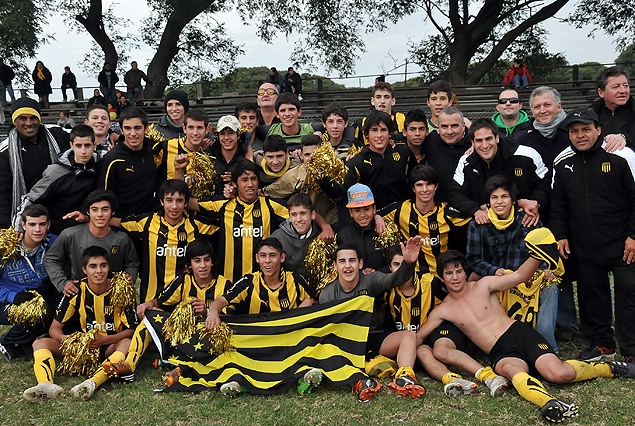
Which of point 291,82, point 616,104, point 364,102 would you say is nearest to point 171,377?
point 616,104

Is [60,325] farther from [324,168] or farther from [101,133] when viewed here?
[324,168]

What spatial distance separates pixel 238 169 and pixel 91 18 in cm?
2473

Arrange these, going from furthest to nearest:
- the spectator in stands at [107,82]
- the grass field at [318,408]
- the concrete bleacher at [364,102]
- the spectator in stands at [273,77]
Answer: the spectator in stands at [107,82] → the spectator in stands at [273,77] → the concrete bleacher at [364,102] → the grass field at [318,408]

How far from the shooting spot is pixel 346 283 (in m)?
4.95

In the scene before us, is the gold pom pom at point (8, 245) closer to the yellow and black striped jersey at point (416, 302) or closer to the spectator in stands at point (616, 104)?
the yellow and black striped jersey at point (416, 302)

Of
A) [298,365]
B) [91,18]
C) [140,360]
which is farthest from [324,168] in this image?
[91,18]

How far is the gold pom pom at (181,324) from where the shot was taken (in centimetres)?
472

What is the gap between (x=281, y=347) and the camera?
484 cm

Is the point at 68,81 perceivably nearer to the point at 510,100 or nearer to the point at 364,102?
the point at 364,102

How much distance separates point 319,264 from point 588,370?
241cm

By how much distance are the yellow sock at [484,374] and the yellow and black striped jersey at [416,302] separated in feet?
2.42

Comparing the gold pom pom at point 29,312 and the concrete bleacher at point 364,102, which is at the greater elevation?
the concrete bleacher at point 364,102

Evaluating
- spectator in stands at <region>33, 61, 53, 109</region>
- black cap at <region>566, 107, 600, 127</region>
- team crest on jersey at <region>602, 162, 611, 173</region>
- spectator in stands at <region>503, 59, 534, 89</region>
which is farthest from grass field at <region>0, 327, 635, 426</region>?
spectator in stands at <region>33, 61, 53, 109</region>

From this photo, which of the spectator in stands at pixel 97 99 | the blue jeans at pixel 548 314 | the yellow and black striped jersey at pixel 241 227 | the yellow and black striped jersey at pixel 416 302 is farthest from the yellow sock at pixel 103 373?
the spectator in stands at pixel 97 99
